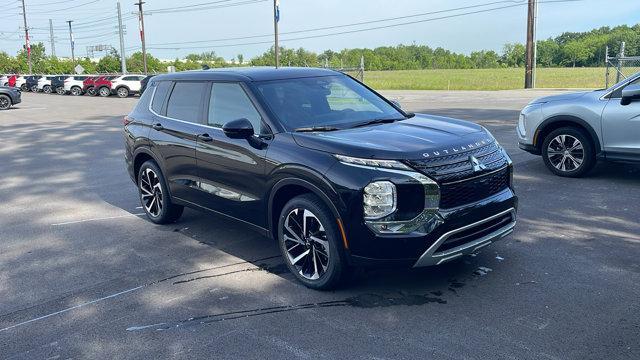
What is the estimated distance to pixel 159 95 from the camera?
660cm

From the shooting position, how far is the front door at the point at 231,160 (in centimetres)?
504

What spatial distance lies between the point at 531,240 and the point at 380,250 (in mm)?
2203

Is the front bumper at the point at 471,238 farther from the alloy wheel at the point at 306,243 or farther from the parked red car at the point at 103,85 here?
the parked red car at the point at 103,85

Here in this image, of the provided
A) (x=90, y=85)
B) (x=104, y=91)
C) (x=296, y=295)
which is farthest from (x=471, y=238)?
(x=90, y=85)

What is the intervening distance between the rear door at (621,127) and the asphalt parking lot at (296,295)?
62 centimetres

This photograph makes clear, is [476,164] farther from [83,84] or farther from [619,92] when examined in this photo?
[83,84]

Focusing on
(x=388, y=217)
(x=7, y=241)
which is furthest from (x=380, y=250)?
(x=7, y=241)

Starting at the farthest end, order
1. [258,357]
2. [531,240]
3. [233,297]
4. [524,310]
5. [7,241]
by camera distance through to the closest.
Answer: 1. [7,241]
2. [531,240]
3. [233,297]
4. [524,310]
5. [258,357]

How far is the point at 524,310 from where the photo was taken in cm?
416

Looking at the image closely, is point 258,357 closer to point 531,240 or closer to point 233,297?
point 233,297

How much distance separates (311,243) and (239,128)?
112 cm

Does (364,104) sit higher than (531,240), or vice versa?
(364,104)

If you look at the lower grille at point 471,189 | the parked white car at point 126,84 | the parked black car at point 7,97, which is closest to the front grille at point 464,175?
the lower grille at point 471,189

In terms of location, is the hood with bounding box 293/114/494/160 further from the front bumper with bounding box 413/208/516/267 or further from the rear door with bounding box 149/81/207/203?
the rear door with bounding box 149/81/207/203
